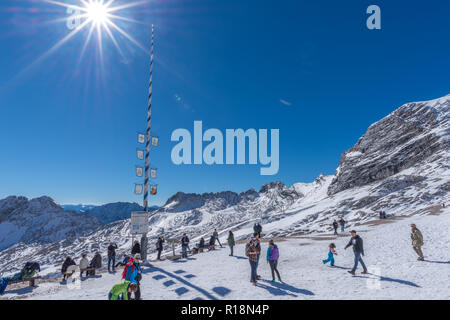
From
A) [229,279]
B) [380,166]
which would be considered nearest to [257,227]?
[229,279]

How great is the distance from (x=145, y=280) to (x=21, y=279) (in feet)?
26.6

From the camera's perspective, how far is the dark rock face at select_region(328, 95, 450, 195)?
132000 mm

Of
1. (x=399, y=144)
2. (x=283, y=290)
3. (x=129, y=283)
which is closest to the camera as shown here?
(x=129, y=283)

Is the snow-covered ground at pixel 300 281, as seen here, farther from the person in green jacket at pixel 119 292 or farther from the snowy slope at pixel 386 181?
the snowy slope at pixel 386 181

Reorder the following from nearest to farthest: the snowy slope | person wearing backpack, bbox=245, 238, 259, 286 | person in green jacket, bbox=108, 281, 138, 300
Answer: person in green jacket, bbox=108, 281, 138, 300
person wearing backpack, bbox=245, 238, 259, 286
the snowy slope

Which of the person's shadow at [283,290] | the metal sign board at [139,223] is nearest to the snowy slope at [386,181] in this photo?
the metal sign board at [139,223]

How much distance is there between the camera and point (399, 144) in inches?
6088

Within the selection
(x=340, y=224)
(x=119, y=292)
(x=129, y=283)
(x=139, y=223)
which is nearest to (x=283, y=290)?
(x=129, y=283)

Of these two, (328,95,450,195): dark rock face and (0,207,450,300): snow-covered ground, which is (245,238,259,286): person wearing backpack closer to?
(0,207,450,300): snow-covered ground

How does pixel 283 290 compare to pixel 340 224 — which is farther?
pixel 340 224

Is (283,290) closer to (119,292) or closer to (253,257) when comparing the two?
(253,257)

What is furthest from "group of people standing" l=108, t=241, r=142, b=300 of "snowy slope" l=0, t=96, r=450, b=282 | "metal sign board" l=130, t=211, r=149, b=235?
"snowy slope" l=0, t=96, r=450, b=282
